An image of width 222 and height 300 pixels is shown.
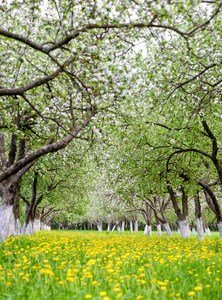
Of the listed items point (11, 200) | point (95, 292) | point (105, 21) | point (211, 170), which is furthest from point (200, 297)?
point (211, 170)

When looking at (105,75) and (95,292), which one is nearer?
(95,292)

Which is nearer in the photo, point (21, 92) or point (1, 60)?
point (21, 92)

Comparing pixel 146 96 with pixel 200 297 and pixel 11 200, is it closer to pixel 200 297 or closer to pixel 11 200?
pixel 200 297

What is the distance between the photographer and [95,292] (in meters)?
3.68

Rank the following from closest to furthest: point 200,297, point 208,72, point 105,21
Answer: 1. point 200,297
2. point 105,21
3. point 208,72

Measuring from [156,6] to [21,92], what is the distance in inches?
131

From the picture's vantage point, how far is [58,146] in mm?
7070

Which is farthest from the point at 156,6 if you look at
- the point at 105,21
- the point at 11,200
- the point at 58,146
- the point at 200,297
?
the point at 11,200

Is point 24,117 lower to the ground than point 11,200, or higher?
higher

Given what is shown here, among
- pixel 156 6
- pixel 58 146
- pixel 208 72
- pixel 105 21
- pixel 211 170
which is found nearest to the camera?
pixel 156 6

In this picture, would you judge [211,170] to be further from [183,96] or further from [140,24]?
[140,24]

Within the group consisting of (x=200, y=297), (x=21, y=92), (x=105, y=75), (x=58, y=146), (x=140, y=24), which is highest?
(x=140, y=24)

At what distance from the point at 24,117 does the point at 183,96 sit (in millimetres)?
6626

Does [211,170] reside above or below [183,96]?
below
